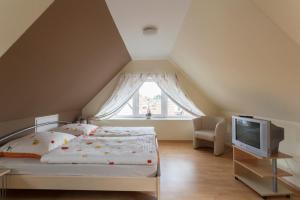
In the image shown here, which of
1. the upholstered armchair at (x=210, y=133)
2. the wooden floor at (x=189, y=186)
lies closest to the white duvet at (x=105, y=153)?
the wooden floor at (x=189, y=186)

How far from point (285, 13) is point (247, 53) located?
0.84 meters

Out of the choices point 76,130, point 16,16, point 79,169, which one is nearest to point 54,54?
point 16,16

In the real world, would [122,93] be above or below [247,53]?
below

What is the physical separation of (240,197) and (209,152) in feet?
6.75

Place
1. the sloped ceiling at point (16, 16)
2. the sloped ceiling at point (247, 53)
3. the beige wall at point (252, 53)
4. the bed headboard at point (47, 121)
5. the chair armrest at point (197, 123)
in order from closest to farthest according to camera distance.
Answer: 1. the sloped ceiling at point (16, 16)
2. the beige wall at point (252, 53)
3. the sloped ceiling at point (247, 53)
4. the bed headboard at point (47, 121)
5. the chair armrest at point (197, 123)

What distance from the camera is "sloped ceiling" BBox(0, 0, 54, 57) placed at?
1356mm

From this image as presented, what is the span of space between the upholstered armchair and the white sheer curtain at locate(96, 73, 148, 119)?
6.09ft

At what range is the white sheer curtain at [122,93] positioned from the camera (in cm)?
533

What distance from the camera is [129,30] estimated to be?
3.01 metres

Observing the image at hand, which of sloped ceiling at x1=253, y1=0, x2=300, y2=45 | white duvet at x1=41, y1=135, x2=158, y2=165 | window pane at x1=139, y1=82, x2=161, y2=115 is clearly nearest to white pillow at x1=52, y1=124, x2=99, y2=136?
white duvet at x1=41, y1=135, x2=158, y2=165

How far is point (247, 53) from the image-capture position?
92.3 inches

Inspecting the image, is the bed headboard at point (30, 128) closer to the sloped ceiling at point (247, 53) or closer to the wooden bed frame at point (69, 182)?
the wooden bed frame at point (69, 182)

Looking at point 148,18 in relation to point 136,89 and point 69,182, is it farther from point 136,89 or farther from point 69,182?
point 136,89

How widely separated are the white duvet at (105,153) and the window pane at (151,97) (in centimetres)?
275
